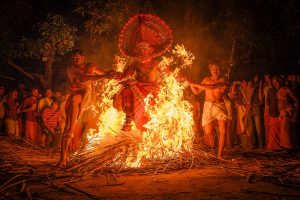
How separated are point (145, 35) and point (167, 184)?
3871mm

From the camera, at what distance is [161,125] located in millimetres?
6445

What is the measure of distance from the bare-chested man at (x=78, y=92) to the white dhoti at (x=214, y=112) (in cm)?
212

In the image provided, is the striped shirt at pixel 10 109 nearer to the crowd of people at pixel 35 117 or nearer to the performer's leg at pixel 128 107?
the crowd of people at pixel 35 117

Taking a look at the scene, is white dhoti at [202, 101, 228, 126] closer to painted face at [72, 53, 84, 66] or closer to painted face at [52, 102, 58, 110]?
painted face at [72, 53, 84, 66]

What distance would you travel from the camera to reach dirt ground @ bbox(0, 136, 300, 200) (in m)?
4.08

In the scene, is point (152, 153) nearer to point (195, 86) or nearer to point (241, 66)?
point (195, 86)

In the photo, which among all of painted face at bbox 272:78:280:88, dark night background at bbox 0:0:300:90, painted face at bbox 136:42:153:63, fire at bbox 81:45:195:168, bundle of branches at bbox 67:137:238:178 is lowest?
bundle of branches at bbox 67:137:238:178

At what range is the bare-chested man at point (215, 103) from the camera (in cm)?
663

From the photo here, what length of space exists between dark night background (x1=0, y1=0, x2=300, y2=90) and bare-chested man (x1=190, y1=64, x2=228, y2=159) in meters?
4.41

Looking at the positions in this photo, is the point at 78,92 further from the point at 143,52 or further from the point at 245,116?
the point at 245,116

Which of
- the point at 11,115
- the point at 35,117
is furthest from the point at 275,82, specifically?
the point at 11,115

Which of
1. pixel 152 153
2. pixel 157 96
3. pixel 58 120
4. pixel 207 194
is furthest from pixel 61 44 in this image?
pixel 207 194

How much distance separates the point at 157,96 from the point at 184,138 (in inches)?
42.4

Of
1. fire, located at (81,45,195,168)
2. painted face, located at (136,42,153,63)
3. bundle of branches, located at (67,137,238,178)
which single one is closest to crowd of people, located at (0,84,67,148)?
fire, located at (81,45,195,168)
